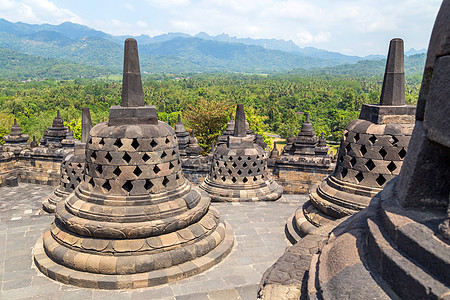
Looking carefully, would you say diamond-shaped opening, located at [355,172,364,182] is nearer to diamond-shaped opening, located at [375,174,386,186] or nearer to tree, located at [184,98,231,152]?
diamond-shaped opening, located at [375,174,386,186]

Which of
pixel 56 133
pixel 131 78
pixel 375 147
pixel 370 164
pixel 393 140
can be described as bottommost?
pixel 56 133

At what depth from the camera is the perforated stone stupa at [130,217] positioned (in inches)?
189

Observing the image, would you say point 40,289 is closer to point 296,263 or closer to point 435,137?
point 296,263

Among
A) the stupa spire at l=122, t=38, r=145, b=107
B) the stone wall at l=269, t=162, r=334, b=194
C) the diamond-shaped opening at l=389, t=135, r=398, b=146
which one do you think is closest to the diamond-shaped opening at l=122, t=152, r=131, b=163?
the stupa spire at l=122, t=38, r=145, b=107

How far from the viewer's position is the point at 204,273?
5.06 meters

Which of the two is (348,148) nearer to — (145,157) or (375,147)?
(375,147)

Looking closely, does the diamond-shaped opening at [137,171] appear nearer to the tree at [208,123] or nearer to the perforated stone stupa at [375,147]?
the perforated stone stupa at [375,147]

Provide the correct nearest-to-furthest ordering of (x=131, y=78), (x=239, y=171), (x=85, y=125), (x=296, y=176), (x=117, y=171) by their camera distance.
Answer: (x=117, y=171), (x=131, y=78), (x=85, y=125), (x=239, y=171), (x=296, y=176)

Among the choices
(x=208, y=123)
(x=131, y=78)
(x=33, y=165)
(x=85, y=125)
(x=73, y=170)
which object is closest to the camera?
(x=131, y=78)

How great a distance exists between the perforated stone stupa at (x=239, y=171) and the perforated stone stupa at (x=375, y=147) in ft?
11.4

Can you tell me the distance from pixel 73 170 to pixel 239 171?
456 centimetres

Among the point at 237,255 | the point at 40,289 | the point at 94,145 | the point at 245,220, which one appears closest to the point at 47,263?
the point at 40,289

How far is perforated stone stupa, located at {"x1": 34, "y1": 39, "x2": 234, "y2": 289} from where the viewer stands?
15.7 feet

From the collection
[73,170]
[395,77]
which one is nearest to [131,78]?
[73,170]
